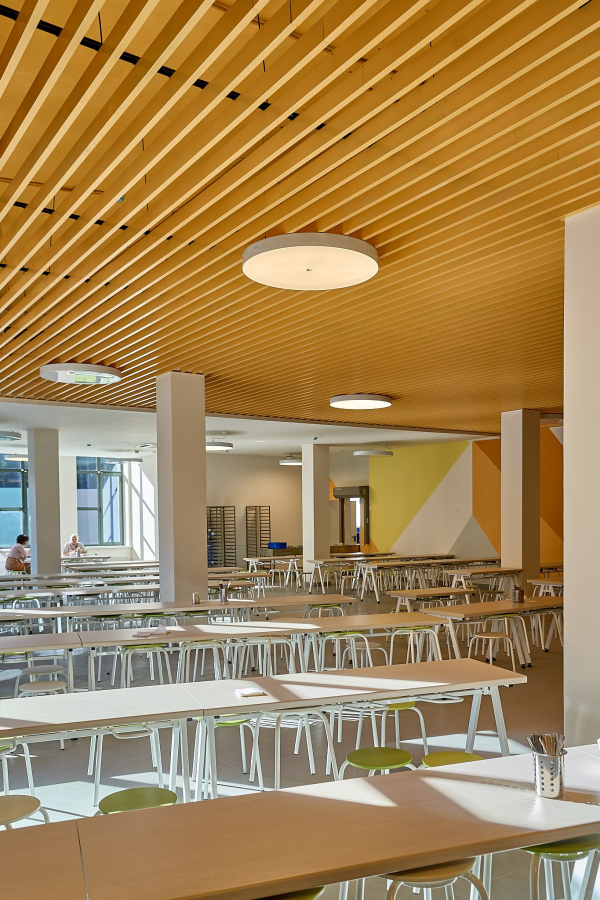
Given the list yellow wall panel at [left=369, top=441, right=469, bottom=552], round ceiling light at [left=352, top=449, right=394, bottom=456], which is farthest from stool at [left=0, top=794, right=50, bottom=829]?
yellow wall panel at [left=369, top=441, right=469, bottom=552]

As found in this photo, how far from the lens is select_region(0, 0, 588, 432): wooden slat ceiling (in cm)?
243

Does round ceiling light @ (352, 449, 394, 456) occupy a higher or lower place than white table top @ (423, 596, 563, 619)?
higher

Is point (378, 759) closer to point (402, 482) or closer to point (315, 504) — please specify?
point (315, 504)

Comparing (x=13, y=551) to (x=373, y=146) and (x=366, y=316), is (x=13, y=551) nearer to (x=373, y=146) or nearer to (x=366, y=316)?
(x=366, y=316)

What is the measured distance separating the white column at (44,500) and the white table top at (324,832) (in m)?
12.5

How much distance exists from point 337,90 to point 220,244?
173 centimetres

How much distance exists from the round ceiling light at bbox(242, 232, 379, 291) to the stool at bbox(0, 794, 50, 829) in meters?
2.79

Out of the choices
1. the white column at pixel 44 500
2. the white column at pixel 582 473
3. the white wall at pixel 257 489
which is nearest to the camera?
the white column at pixel 582 473

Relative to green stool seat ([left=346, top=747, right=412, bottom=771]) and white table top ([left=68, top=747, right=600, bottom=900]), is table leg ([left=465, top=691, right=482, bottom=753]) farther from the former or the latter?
white table top ([left=68, top=747, right=600, bottom=900])

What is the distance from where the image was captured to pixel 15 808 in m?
2.67

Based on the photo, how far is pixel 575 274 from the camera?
156 inches

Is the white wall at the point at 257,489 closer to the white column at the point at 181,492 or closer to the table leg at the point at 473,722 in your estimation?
the white column at the point at 181,492

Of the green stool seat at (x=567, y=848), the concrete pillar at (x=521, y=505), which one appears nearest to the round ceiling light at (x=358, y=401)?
the concrete pillar at (x=521, y=505)

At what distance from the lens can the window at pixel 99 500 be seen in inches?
822
